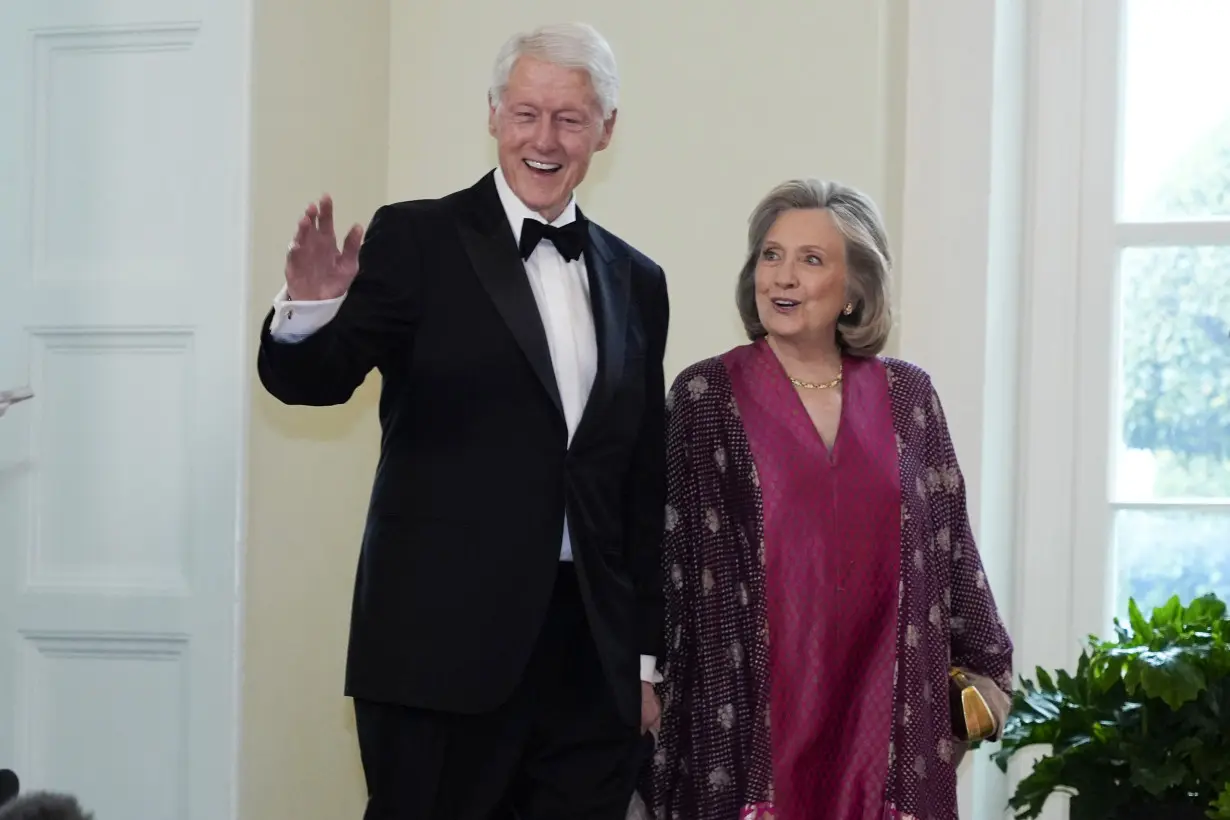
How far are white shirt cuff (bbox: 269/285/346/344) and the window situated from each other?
1.90m

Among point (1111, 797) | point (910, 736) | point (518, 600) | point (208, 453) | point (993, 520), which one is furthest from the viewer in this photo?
point (993, 520)

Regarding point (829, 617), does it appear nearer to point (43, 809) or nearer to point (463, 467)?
point (463, 467)

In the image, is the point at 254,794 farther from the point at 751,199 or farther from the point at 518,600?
the point at 751,199

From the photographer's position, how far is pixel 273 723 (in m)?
2.98

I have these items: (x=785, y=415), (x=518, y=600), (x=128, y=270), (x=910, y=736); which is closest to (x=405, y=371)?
(x=518, y=600)

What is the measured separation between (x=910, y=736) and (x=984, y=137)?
4.48 ft

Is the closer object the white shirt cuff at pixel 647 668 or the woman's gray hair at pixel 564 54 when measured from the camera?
the woman's gray hair at pixel 564 54

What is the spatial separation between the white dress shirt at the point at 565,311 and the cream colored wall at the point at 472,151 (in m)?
0.97

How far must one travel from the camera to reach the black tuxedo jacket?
6.52 feet

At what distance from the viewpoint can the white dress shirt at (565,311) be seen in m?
2.11

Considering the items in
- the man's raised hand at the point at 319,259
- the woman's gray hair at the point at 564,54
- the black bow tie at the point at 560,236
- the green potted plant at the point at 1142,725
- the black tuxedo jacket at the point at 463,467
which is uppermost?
the woman's gray hair at the point at 564,54

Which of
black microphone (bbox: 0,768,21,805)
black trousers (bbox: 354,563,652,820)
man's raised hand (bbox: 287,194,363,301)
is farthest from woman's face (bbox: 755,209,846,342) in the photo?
black microphone (bbox: 0,768,21,805)

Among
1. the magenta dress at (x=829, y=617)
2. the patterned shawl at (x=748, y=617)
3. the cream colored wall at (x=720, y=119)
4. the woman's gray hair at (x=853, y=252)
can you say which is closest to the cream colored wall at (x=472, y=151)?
the cream colored wall at (x=720, y=119)

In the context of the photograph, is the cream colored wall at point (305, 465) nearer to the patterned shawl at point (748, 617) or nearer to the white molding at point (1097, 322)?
the patterned shawl at point (748, 617)
